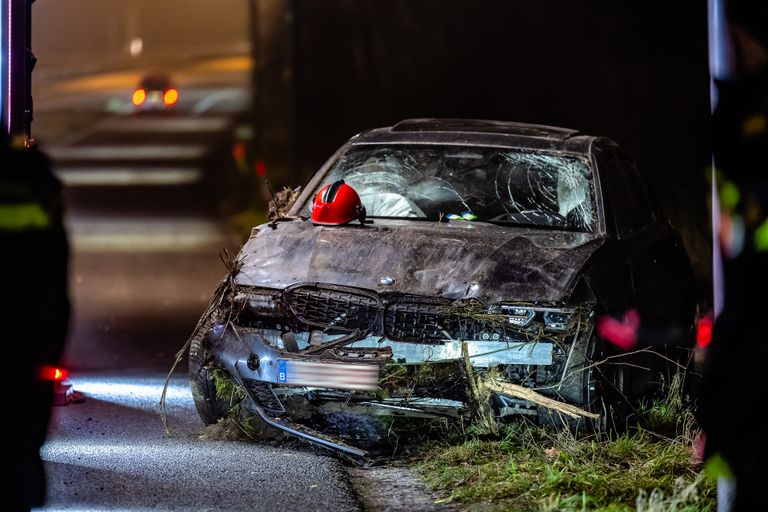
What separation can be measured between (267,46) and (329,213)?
11.6 metres

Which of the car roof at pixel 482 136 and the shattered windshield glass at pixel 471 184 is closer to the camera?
the shattered windshield glass at pixel 471 184

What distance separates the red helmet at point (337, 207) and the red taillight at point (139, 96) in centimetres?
963

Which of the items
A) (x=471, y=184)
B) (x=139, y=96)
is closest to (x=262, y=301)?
(x=471, y=184)

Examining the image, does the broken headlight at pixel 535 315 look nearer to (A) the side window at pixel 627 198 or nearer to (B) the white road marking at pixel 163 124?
(A) the side window at pixel 627 198

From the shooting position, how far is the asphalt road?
612 centimetres

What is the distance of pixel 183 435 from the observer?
7.33 metres

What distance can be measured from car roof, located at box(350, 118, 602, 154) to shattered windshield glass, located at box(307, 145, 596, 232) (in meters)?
0.06

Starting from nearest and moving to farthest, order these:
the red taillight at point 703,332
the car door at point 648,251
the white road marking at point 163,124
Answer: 1. the car door at point 648,251
2. the red taillight at point 703,332
3. the white road marking at point 163,124

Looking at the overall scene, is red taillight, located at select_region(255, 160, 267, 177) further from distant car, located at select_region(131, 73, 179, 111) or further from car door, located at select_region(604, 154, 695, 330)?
car door, located at select_region(604, 154, 695, 330)

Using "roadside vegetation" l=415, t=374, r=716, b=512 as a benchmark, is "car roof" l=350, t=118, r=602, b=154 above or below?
above

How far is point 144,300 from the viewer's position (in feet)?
42.5

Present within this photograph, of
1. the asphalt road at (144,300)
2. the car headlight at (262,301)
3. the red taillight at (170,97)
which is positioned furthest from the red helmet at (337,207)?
the red taillight at (170,97)

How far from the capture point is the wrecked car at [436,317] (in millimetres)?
6652

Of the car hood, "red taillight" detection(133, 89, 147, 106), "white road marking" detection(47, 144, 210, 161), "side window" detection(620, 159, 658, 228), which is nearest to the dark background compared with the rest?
"white road marking" detection(47, 144, 210, 161)
